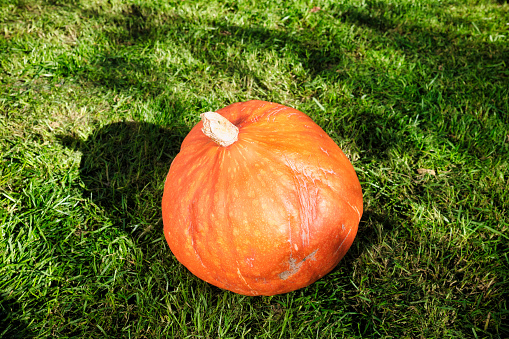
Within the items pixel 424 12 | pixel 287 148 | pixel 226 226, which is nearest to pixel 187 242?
pixel 226 226

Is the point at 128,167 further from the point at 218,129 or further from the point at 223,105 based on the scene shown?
the point at 218,129

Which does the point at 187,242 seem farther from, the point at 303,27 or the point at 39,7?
the point at 39,7

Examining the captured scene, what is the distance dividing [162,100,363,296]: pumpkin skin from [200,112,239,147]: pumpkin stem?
57 mm

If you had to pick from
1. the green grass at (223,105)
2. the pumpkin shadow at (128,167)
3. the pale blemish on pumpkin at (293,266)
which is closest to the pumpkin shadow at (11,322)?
the green grass at (223,105)

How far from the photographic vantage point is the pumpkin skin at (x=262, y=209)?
5.59ft

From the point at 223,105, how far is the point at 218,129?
5.14 feet

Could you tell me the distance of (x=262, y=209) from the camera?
1692 millimetres

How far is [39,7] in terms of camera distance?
13.4 ft

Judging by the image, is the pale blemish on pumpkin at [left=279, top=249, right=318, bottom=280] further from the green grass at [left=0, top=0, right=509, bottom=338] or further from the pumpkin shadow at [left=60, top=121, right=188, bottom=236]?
the pumpkin shadow at [left=60, top=121, right=188, bottom=236]

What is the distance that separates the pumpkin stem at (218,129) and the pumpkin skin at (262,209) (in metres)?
0.06

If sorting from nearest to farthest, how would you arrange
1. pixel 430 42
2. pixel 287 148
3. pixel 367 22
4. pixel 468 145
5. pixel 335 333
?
pixel 287 148 → pixel 335 333 → pixel 468 145 → pixel 430 42 → pixel 367 22

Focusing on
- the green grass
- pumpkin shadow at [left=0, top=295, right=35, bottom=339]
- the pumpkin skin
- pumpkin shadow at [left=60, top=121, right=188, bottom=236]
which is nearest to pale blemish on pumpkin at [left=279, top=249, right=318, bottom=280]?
the pumpkin skin

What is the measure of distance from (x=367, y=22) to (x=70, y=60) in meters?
3.44

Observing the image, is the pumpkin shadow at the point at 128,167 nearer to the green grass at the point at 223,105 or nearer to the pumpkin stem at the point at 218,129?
the green grass at the point at 223,105
